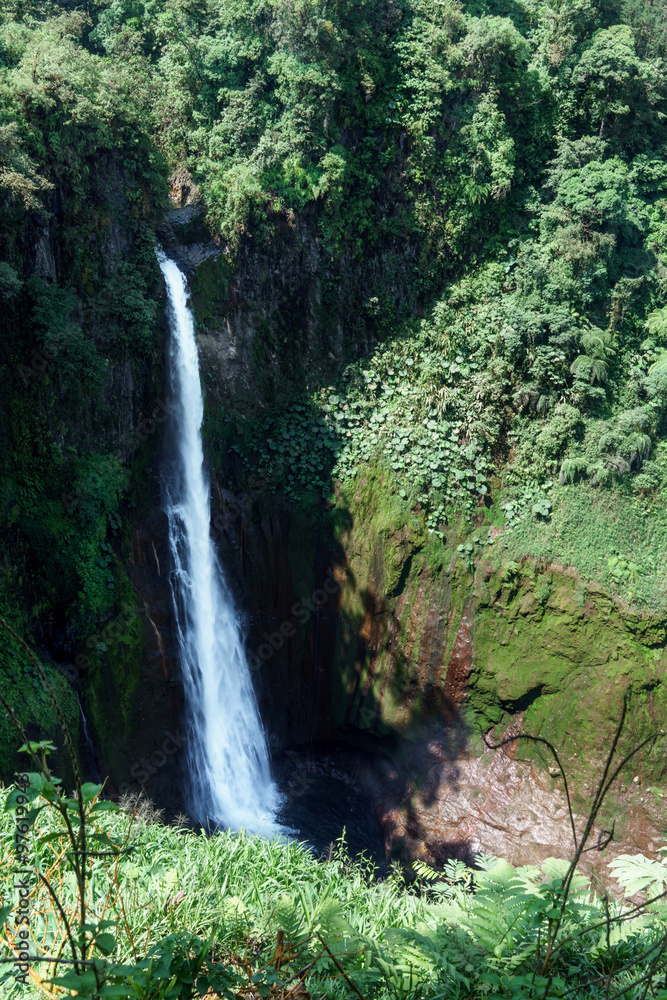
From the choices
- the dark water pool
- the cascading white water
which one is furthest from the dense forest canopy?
the dark water pool

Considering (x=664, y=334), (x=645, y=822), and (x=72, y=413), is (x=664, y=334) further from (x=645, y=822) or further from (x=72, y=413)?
(x=72, y=413)

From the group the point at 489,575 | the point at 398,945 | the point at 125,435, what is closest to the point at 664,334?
the point at 489,575

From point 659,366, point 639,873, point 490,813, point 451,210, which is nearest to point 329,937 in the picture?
point 639,873

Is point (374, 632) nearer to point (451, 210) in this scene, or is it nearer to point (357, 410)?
point (357, 410)

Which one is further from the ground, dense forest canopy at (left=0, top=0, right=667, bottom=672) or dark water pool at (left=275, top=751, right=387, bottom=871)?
dense forest canopy at (left=0, top=0, right=667, bottom=672)

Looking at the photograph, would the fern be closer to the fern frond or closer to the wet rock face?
the wet rock face

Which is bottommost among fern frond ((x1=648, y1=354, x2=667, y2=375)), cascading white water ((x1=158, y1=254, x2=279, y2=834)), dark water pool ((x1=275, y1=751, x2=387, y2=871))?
dark water pool ((x1=275, y1=751, x2=387, y2=871))

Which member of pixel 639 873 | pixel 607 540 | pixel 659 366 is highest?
pixel 659 366
